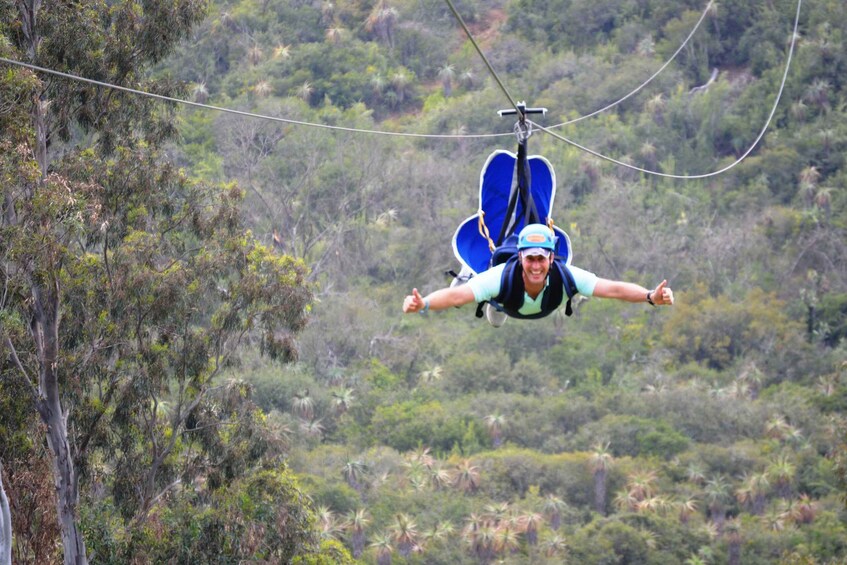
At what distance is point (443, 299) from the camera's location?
30.3ft

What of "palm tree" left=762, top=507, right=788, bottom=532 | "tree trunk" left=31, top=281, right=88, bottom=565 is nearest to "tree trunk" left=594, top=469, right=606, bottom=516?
"palm tree" left=762, top=507, right=788, bottom=532

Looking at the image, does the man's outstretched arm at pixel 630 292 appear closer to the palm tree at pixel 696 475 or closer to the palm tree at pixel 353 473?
the palm tree at pixel 353 473

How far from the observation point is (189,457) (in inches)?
733

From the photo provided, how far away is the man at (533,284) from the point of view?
9352 millimetres

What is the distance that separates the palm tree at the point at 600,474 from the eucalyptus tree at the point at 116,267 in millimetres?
22025

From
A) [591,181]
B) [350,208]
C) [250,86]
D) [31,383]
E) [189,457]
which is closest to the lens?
[31,383]

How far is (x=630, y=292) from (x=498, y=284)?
80 cm

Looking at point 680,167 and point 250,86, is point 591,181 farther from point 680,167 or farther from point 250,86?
point 250,86

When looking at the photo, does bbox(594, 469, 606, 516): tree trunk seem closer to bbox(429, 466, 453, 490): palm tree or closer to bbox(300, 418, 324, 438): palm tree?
bbox(429, 466, 453, 490): palm tree

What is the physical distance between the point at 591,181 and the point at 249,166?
11915 millimetres

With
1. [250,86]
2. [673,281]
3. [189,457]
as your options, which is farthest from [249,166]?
[189,457]

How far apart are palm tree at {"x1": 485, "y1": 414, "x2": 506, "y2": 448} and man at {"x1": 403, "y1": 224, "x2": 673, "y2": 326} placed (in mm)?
32839

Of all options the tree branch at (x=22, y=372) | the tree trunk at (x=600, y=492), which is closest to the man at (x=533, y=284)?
the tree branch at (x=22, y=372)

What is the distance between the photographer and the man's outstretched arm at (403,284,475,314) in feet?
29.3
